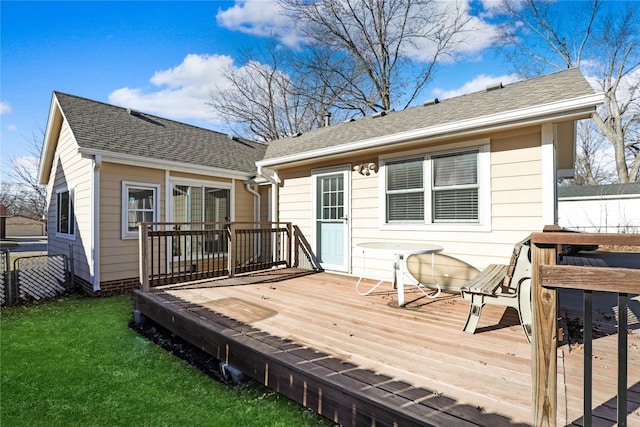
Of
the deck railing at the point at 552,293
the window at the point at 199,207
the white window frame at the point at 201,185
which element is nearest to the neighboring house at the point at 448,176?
the white window frame at the point at 201,185

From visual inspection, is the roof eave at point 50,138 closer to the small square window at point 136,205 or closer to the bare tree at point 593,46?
the small square window at point 136,205

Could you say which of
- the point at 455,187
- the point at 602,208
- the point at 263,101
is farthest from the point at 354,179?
the point at 602,208

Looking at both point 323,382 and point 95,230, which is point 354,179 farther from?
point 95,230

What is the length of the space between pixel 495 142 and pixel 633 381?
303 centimetres

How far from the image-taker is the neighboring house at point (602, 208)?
16203 mm

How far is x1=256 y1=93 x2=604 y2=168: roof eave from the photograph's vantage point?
3.58m

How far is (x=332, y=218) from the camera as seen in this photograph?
6.32 m

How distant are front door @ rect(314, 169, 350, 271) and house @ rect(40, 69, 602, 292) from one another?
24 mm

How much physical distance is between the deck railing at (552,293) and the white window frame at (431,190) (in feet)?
9.68

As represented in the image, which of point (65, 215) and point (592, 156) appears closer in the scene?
point (65, 215)

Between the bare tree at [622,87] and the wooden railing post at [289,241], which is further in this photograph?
the bare tree at [622,87]

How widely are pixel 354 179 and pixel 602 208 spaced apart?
1804cm

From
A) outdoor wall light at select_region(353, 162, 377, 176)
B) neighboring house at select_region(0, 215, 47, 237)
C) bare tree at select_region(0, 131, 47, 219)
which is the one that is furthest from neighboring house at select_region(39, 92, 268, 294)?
neighboring house at select_region(0, 215, 47, 237)

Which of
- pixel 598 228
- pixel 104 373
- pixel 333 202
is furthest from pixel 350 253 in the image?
pixel 598 228
